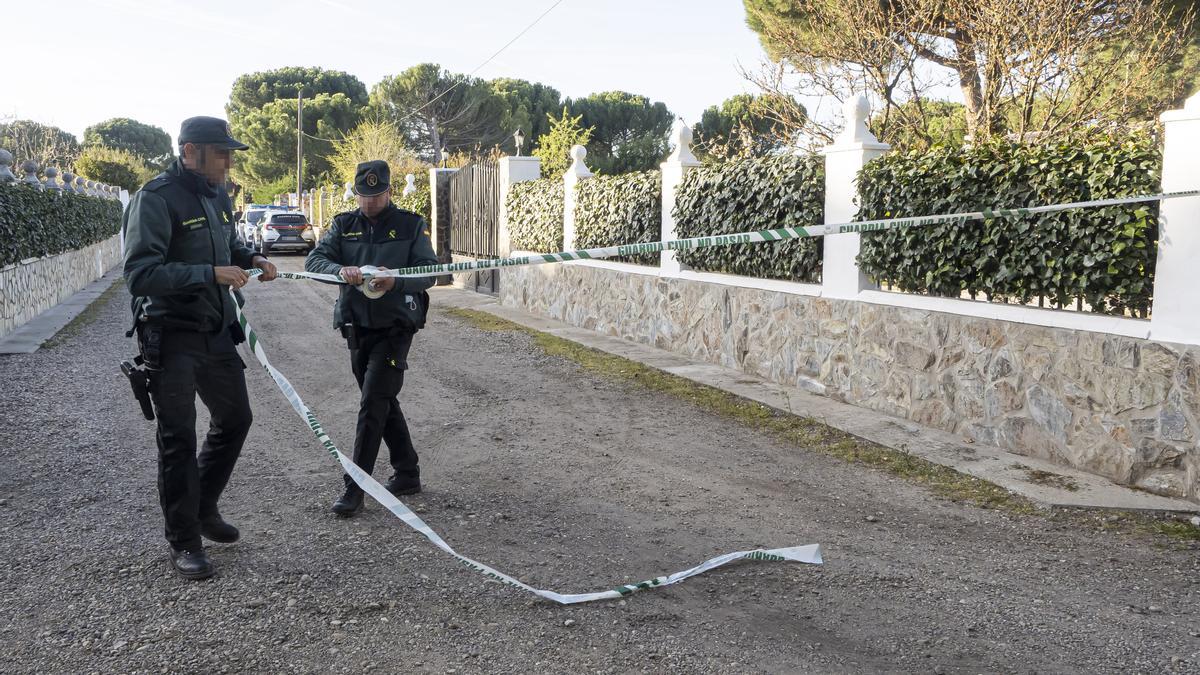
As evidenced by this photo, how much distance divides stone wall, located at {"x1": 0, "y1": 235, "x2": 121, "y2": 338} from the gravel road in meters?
6.02

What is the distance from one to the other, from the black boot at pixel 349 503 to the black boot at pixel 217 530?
56 cm

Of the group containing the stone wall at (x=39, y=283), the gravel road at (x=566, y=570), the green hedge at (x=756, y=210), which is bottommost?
the gravel road at (x=566, y=570)

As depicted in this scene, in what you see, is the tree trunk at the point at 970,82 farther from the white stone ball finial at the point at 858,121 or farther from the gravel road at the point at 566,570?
the gravel road at the point at 566,570

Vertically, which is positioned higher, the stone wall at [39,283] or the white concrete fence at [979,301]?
the white concrete fence at [979,301]

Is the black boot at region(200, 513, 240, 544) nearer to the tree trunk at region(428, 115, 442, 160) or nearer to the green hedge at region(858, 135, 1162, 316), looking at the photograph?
the green hedge at region(858, 135, 1162, 316)

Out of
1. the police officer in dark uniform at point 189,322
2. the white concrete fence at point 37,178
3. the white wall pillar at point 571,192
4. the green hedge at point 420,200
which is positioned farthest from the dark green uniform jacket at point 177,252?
the green hedge at point 420,200

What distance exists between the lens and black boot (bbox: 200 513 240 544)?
445cm

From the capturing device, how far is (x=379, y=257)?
5.18m

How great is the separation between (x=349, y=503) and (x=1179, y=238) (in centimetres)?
476

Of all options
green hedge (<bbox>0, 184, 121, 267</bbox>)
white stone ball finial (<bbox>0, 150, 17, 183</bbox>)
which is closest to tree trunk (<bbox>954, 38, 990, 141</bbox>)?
green hedge (<bbox>0, 184, 121, 267</bbox>)

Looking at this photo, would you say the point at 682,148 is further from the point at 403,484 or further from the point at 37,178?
the point at 37,178

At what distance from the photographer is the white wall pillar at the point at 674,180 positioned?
36.5 ft

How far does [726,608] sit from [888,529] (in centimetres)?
142

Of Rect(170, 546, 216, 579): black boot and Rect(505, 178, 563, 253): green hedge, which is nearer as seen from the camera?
Rect(170, 546, 216, 579): black boot
